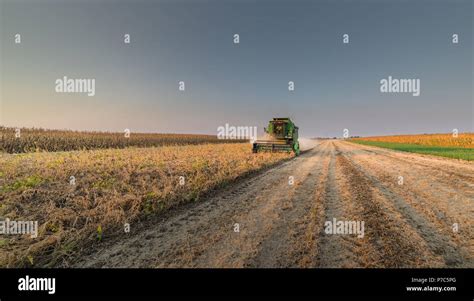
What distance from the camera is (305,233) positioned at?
327 cm

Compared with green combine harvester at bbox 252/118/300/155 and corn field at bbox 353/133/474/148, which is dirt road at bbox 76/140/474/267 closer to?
green combine harvester at bbox 252/118/300/155

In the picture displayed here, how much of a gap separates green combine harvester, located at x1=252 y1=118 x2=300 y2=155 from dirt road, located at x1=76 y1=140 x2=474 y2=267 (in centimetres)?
1084

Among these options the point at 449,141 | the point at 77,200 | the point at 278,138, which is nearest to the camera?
the point at 77,200

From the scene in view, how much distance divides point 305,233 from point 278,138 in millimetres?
14387

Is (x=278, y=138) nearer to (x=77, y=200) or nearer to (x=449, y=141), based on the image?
(x=77, y=200)

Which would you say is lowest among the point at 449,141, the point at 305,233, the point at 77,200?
the point at 305,233

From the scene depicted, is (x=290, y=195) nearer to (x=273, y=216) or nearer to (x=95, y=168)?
(x=273, y=216)

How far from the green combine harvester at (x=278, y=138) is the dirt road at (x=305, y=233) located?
35.6ft

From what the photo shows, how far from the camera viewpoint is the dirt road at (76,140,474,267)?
8.54 feet

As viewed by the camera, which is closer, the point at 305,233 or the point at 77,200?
the point at 305,233

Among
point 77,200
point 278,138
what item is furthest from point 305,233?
point 278,138

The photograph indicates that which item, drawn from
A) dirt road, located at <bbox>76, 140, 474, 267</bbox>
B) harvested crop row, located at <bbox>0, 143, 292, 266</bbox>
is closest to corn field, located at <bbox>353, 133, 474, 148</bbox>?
dirt road, located at <bbox>76, 140, 474, 267</bbox>
